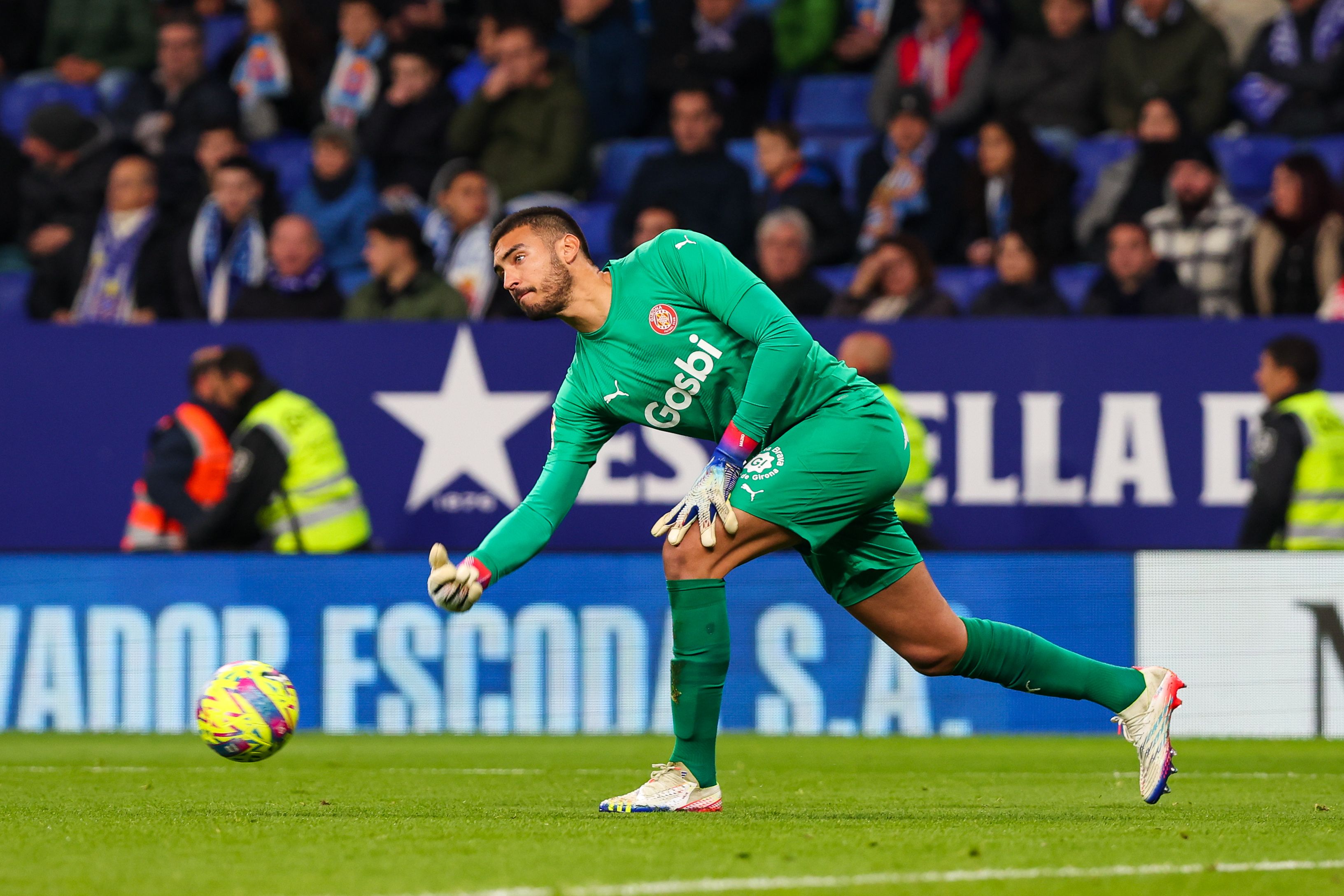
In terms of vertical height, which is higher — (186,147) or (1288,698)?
(186,147)

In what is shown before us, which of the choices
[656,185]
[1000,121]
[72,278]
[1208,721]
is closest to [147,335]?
[72,278]

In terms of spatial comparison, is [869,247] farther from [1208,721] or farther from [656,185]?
[1208,721]

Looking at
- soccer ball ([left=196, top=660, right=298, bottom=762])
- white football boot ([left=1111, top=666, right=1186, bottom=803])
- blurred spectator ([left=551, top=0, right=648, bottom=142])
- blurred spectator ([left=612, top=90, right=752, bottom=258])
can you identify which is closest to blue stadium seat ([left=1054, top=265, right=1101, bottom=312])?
blurred spectator ([left=612, top=90, right=752, bottom=258])

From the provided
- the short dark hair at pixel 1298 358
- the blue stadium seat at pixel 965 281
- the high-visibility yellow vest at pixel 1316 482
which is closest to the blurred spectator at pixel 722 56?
the blue stadium seat at pixel 965 281

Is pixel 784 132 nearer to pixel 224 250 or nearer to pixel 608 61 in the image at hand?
pixel 608 61

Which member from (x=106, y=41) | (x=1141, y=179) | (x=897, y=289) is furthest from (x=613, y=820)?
(x=106, y=41)

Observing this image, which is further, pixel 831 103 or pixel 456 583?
pixel 831 103

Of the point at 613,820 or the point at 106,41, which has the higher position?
the point at 106,41

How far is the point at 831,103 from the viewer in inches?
585

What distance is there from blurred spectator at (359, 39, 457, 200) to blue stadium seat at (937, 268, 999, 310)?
385cm

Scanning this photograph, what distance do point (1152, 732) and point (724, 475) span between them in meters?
1.67

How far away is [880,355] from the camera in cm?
1078

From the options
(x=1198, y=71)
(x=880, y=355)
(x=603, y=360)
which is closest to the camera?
(x=603, y=360)

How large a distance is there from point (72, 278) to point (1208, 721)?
8.23m
